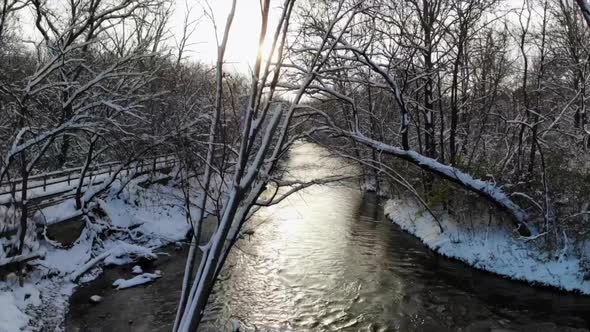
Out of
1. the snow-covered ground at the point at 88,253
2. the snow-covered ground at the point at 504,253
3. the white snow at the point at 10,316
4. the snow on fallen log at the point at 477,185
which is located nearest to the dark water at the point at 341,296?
the snow-covered ground at the point at 504,253

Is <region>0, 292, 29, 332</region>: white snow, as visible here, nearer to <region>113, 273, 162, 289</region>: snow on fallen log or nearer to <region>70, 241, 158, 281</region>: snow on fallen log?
<region>113, 273, 162, 289</region>: snow on fallen log

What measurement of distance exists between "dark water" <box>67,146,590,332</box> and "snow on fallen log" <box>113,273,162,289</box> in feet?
0.96

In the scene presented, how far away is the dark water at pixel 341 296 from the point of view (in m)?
11.0

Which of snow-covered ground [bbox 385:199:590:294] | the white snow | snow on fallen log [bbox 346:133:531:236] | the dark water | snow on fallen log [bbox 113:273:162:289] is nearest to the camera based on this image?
the white snow

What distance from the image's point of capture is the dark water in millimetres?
10953

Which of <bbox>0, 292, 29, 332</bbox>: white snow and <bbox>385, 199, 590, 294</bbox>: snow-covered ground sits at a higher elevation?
<bbox>385, 199, 590, 294</bbox>: snow-covered ground

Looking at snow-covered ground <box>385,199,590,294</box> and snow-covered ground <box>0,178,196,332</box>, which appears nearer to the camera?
snow-covered ground <box>0,178,196,332</box>

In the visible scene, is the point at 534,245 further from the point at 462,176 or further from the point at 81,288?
the point at 81,288

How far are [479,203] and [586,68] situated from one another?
338 inches

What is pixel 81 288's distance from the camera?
1273 cm

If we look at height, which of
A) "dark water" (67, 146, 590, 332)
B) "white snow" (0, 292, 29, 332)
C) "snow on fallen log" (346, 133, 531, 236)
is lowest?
"dark water" (67, 146, 590, 332)

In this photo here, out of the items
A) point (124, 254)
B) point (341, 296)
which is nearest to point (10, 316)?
point (124, 254)

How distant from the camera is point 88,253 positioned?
14539mm

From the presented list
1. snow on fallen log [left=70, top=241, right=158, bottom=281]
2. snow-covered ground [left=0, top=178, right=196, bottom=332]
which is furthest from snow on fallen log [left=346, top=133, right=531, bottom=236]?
snow on fallen log [left=70, top=241, right=158, bottom=281]
